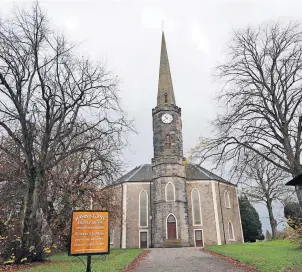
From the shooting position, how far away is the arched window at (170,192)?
33.0 m

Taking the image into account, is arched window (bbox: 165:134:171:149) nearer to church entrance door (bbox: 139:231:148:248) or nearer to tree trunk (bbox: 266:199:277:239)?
church entrance door (bbox: 139:231:148:248)

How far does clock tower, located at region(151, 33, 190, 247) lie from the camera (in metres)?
31.6

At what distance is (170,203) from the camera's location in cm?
3272

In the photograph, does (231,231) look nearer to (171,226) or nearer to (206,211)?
(206,211)

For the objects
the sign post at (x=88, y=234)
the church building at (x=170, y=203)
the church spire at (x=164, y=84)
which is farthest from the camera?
the church spire at (x=164, y=84)

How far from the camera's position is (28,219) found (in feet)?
48.2

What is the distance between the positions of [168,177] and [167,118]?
8091 millimetres

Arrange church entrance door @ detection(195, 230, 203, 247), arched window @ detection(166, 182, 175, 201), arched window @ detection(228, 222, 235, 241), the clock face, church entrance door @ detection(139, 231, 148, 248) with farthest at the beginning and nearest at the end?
the clock face, arched window @ detection(228, 222, 235, 241), church entrance door @ detection(195, 230, 203, 247), church entrance door @ detection(139, 231, 148, 248), arched window @ detection(166, 182, 175, 201)

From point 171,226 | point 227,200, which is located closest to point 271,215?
point 227,200

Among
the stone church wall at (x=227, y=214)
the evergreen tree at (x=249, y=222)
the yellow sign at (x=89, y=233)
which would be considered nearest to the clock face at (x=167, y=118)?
the stone church wall at (x=227, y=214)

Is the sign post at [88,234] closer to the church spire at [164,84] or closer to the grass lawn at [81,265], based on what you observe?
the grass lawn at [81,265]

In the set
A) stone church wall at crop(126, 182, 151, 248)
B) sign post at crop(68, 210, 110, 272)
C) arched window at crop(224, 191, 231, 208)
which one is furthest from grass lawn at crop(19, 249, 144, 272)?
arched window at crop(224, 191, 231, 208)

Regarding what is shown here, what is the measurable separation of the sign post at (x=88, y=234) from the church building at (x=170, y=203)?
25.2 metres

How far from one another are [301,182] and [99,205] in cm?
1486
